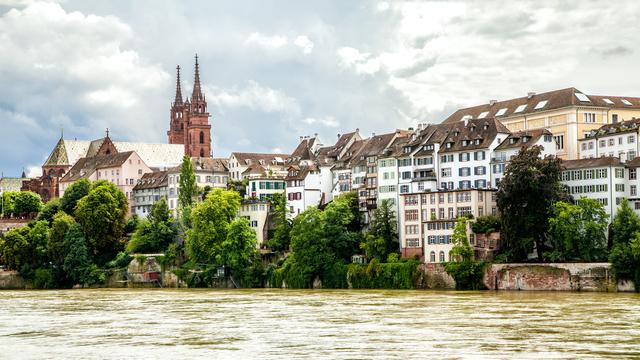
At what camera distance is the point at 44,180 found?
19962 centimetres

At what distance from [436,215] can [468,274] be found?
12.0 meters

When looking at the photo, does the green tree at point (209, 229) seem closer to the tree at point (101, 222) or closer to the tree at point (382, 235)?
the tree at point (101, 222)

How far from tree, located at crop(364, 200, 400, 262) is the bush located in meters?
12.4

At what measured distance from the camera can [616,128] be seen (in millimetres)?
114250

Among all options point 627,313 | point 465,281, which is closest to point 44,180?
point 465,281

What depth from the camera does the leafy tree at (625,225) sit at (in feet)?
310

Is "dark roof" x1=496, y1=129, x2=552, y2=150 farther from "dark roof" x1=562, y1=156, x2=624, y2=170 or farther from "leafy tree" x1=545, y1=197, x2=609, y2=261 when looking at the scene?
"leafy tree" x1=545, y1=197, x2=609, y2=261

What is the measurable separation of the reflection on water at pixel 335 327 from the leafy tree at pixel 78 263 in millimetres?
34639

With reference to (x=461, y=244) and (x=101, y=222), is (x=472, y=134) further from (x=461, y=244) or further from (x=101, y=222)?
(x=101, y=222)

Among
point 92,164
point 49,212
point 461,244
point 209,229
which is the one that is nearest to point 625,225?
point 461,244

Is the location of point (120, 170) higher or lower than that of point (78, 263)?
higher

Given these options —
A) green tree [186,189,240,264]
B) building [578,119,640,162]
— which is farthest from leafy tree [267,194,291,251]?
building [578,119,640,162]

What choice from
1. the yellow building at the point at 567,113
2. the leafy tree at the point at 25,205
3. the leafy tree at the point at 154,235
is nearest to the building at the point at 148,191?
the leafy tree at the point at 25,205

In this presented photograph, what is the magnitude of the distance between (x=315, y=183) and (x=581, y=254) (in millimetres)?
48981
